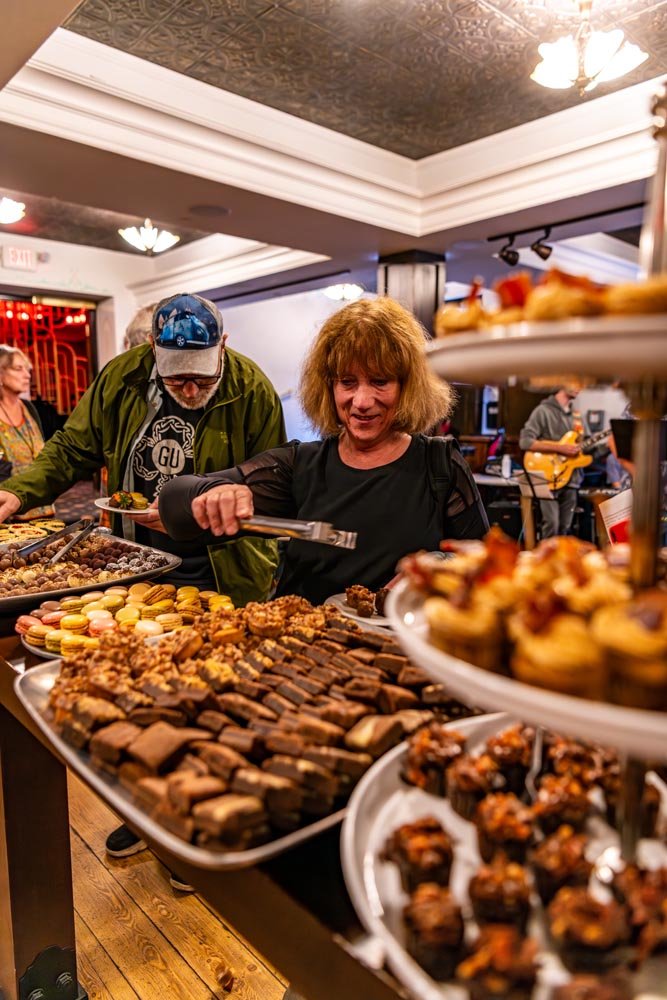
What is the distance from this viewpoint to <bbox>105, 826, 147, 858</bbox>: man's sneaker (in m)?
2.52

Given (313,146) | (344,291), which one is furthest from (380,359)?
(344,291)

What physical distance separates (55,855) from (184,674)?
1026 millimetres

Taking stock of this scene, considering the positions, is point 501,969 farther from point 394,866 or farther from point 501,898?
point 394,866

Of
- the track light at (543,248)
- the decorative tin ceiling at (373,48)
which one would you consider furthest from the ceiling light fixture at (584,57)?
the track light at (543,248)

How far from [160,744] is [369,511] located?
1.11 meters

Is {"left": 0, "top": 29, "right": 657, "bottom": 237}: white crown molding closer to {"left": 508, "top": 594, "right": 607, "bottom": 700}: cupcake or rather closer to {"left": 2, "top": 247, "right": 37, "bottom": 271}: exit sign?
{"left": 508, "top": 594, "right": 607, "bottom": 700}: cupcake

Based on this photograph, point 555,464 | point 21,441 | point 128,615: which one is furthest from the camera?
point 555,464

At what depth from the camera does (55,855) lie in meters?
1.85

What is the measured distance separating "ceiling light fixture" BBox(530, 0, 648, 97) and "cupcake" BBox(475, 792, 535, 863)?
12.0 feet

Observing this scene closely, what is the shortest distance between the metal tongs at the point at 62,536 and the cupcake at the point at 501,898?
178cm

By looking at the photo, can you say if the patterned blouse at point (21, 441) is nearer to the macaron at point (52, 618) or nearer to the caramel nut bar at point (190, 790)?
the macaron at point (52, 618)

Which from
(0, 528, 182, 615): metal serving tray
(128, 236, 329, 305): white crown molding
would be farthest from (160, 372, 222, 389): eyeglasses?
(128, 236, 329, 305): white crown molding

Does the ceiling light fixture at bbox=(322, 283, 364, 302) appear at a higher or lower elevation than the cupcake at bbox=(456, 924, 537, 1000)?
higher

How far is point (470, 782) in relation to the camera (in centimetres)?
82
